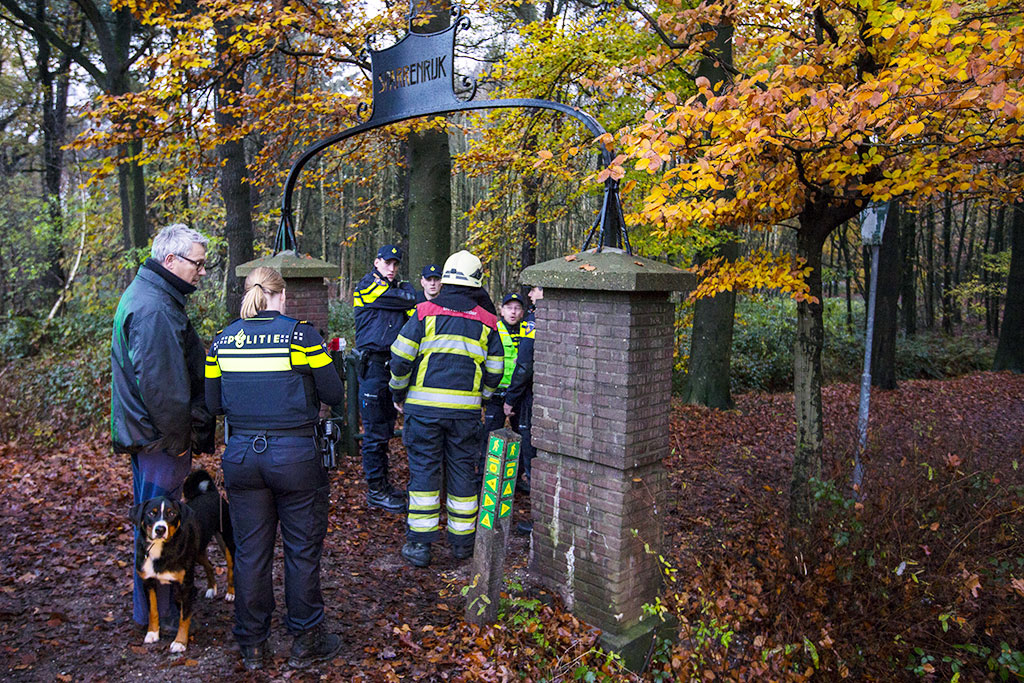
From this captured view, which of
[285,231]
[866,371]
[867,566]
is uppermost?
[285,231]

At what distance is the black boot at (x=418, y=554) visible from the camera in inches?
199

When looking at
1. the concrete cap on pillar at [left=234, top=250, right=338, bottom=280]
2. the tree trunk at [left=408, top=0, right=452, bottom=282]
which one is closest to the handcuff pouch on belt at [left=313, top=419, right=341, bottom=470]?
the concrete cap on pillar at [left=234, top=250, right=338, bottom=280]

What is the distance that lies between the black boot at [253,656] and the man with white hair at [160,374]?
2.01 feet

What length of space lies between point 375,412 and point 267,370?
100.0 inches

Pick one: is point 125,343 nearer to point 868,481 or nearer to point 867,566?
point 867,566

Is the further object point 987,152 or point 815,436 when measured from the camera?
point 815,436

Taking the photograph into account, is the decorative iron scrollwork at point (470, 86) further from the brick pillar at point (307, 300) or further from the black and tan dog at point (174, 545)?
the black and tan dog at point (174, 545)

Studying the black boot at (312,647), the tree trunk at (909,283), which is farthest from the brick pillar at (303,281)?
the tree trunk at (909,283)

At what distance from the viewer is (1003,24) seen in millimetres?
5949

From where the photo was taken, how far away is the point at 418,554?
5059 millimetres

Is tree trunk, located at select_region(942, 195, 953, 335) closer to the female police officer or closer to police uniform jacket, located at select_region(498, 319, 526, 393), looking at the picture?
police uniform jacket, located at select_region(498, 319, 526, 393)

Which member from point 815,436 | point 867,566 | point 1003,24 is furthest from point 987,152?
point 867,566

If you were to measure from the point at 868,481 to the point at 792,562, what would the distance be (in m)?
1.23

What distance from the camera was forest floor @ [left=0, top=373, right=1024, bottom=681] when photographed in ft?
12.6
